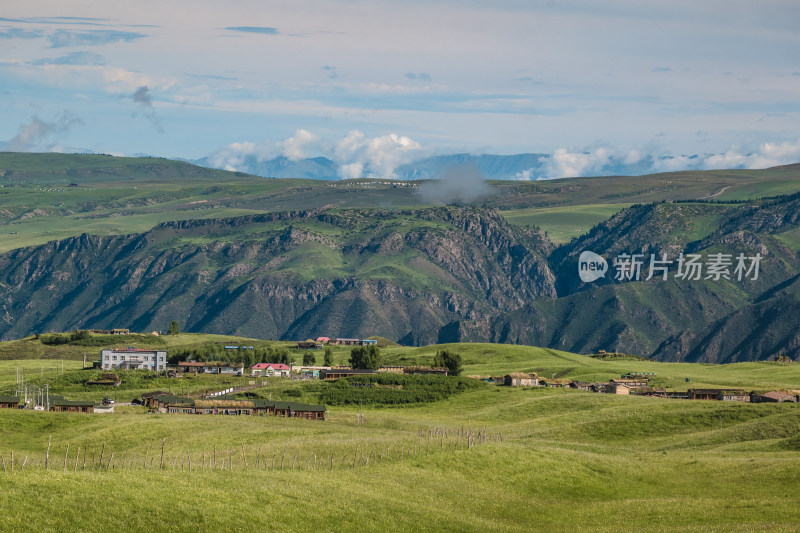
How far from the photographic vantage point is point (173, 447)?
5753 inches

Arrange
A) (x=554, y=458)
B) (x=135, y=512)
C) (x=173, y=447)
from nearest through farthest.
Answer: (x=135, y=512) → (x=554, y=458) → (x=173, y=447)

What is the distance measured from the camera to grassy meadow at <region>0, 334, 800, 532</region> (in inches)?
3078

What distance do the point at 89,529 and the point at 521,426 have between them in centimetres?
12157

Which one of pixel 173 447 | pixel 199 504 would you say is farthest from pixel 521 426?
pixel 199 504

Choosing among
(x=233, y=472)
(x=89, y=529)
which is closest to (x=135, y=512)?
(x=89, y=529)

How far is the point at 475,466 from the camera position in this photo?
113 metres

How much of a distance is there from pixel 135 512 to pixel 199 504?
5557 millimetres

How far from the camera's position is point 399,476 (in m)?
104

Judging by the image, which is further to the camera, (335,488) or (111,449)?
(111,449)

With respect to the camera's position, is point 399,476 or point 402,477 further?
point 399,476

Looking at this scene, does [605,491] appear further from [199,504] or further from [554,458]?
[199,504]

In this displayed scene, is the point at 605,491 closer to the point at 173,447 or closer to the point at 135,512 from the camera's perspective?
the point at 135,512

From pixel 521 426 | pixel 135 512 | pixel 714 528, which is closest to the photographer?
pixel 135 512

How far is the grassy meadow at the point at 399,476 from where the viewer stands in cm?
7819
